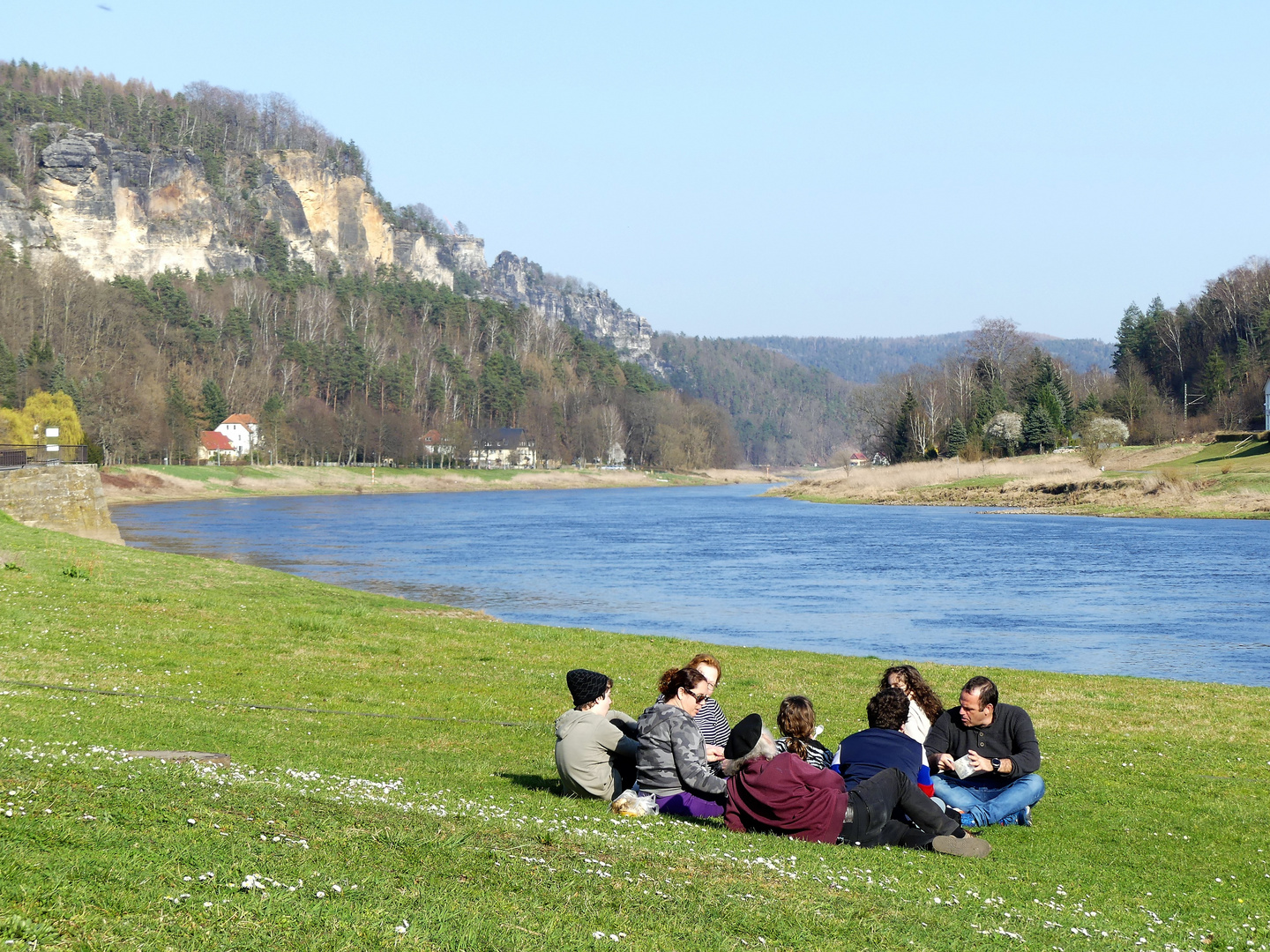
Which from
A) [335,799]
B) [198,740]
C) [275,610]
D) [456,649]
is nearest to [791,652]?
[456,649]

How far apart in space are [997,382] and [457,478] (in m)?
68.9

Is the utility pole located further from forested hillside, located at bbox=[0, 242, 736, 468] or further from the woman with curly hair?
the woman with curly hair

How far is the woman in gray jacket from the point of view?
28.3 ft

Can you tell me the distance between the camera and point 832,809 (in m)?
8.09

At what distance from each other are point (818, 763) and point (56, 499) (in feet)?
125

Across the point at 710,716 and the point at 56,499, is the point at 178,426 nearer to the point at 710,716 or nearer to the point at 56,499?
the point at 56,499

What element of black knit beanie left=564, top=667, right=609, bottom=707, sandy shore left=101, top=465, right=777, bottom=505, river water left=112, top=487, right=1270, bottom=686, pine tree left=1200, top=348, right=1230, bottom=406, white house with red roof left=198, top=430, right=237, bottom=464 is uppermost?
pine tree left=1200, top=348, right=1230, bottom=406

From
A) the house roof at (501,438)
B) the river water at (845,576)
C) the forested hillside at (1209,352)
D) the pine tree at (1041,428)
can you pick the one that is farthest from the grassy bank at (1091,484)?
the house roof at (501,438)

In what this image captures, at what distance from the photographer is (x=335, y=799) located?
7789mm

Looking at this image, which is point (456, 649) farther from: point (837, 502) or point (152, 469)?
point (152, 469)

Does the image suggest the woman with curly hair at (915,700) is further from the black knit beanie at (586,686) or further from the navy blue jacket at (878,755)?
the black knit beanie at (586,686)

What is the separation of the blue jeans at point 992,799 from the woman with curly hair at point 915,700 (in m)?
0.47

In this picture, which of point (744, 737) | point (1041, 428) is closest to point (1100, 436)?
point (1041, 428)

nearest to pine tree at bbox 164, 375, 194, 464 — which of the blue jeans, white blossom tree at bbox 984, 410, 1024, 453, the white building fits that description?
the white building
